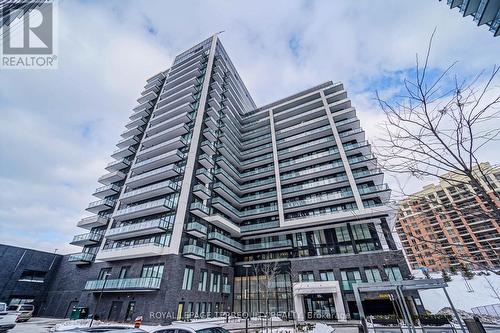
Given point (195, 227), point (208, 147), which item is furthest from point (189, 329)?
point (208, 147)

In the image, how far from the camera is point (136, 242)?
27469mm

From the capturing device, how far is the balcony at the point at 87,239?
3109cm

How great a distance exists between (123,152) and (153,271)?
969 inches

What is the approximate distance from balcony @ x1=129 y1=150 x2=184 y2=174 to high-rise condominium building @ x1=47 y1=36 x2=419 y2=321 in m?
0.20

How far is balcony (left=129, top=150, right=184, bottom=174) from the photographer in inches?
1238

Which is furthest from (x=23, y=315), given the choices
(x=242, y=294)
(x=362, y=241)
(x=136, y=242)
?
(x=362, y=241)

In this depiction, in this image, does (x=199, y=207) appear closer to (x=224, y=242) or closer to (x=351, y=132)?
(x=224, y=242)

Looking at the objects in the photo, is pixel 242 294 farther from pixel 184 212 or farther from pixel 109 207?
pixel 109 207

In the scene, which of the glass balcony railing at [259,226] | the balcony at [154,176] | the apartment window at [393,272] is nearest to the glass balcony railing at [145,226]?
the balcony at [154,176]

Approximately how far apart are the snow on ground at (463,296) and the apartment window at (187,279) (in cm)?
3096

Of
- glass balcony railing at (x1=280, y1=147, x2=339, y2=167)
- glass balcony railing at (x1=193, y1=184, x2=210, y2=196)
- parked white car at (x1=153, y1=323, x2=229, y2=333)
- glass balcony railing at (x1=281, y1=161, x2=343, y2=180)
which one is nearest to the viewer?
parked white car at (x1=153, y1=323, x2=229, y2=333)

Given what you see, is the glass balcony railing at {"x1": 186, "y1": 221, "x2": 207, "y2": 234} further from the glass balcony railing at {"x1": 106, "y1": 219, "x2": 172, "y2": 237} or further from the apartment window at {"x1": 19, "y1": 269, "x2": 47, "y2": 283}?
the apartment window at {"x1": 19, "y1": 269, "x2": 47, "y2": 283}

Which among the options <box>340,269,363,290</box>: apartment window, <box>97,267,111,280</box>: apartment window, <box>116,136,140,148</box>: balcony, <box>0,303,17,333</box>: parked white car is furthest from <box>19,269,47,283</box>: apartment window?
<box>340,269,363,290</box>: apartment window

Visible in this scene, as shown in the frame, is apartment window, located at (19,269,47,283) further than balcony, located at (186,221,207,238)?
Yes
